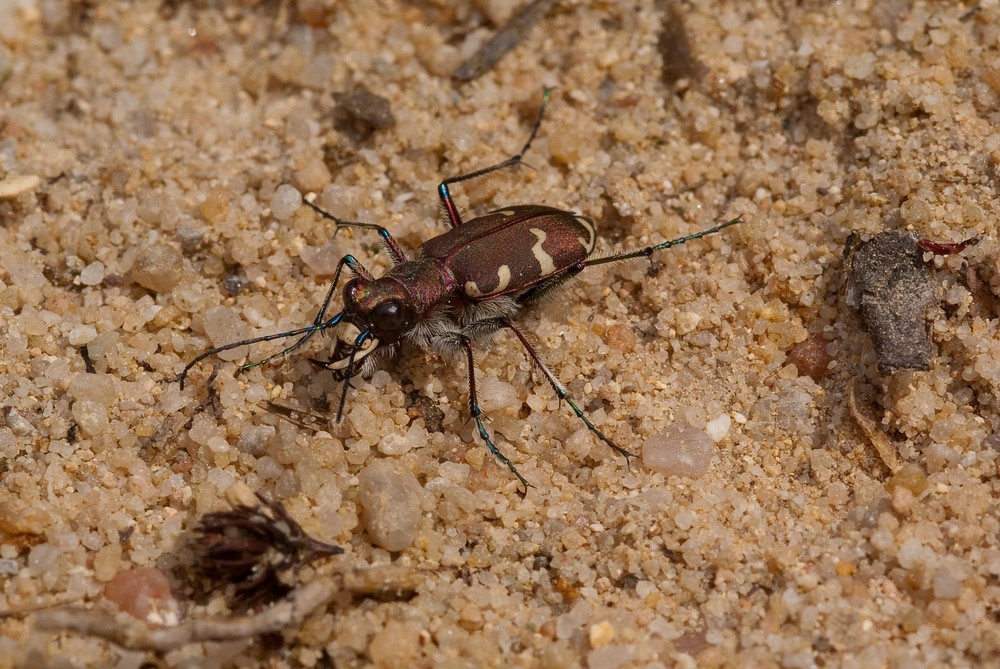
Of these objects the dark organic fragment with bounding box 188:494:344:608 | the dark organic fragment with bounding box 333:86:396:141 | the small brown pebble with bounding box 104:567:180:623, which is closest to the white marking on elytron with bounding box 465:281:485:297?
the dark organic fragment with bounding box 333:86:396:141

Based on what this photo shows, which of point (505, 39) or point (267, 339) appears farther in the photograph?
point (505, 39)

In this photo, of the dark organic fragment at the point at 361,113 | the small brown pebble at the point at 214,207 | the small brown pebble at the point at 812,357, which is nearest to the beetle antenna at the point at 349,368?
the small brown pebble at the point at 214,207

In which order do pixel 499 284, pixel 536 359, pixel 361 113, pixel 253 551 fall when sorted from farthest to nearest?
pixel 361 113 → pixel 499 284 → pixel 536 359 → pixel 253 551

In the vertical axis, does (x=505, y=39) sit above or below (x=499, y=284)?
above

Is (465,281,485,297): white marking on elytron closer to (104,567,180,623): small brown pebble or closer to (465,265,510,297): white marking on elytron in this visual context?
(465,265,510,297): white marking on elytron

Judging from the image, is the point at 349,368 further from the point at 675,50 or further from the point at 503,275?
the point at 675,50

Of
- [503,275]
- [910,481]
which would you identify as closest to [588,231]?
[503,275]

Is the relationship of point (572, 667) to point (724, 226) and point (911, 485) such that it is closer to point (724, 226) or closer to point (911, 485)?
point (911, 485)
